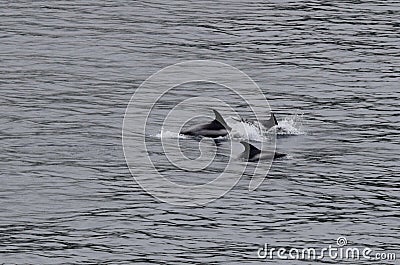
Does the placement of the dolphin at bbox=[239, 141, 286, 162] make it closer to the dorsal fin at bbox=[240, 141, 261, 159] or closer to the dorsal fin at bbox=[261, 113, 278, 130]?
the dorsal fin at bbox=[240, 141, 261, 159]

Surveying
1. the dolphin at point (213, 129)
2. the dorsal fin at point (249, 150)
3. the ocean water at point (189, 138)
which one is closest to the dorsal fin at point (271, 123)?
the ocean water at point (189, 138)

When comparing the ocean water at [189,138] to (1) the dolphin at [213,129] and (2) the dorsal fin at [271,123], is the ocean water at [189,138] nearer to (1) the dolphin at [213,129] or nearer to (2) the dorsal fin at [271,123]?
(2) the dorsal fin at [271,123]

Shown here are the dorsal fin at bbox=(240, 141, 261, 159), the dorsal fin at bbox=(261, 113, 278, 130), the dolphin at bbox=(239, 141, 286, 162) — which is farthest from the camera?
the dorsal fin at bbox=(261, 113, 278, 130)

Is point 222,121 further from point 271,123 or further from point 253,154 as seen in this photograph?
point 253,154

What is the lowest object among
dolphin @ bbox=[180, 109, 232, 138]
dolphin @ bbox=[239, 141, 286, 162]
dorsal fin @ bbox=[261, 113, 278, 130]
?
dolphin @ bbox=[239, 141, 286, 162]

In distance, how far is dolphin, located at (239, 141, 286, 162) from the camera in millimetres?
21484

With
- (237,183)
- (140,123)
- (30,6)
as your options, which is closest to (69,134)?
(140,123)

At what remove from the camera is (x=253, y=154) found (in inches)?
853

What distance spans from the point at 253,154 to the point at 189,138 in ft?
5.91

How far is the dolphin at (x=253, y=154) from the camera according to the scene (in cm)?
2148

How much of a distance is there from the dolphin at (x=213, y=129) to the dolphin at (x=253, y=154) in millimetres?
1342

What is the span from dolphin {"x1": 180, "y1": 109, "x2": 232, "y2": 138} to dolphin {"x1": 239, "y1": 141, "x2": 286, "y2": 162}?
134 cm

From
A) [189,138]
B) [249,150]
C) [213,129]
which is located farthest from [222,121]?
[249,150]

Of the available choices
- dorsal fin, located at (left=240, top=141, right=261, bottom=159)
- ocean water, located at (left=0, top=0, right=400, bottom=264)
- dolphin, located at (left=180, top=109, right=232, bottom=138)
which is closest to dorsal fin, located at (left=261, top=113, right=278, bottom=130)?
ocean water, located at (left=0, top=0, right=400, bottom=264)
